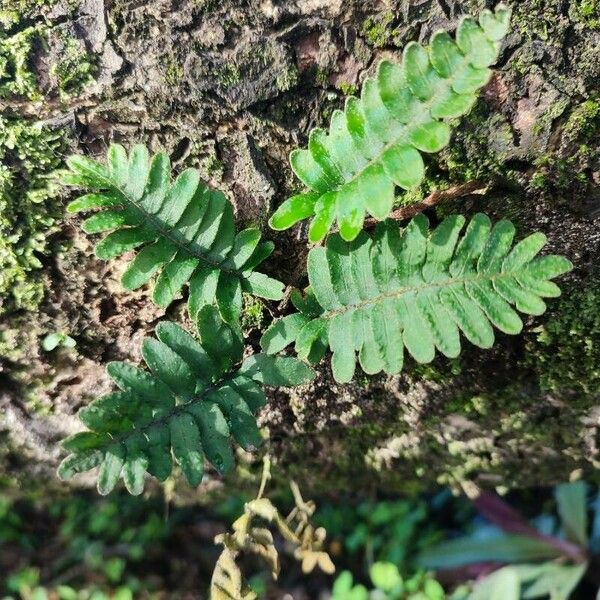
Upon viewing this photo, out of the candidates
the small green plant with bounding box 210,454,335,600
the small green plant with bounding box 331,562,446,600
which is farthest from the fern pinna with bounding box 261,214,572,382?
the small green plant with bounding box 331,562,446,600

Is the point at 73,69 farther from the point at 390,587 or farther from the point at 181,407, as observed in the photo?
the point at 390,587

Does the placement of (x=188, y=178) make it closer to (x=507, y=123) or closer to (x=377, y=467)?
(x=507, y=123)

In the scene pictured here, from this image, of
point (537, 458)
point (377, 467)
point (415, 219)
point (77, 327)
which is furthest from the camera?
point (377, 467)

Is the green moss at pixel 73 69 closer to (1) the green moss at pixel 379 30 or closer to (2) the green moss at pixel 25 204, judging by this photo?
(2) the green moss at pixel 25 204

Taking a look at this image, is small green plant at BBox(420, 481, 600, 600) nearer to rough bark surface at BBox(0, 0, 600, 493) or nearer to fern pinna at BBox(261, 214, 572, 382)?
rough bark surface at BBox(0, 0, 600, 493)

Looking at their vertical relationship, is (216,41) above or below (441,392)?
above

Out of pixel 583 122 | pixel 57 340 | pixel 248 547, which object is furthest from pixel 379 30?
pixel 248 547

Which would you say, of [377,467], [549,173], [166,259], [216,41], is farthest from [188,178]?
[377,467]

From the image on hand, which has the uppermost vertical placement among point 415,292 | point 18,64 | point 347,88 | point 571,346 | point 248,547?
point 347,88
